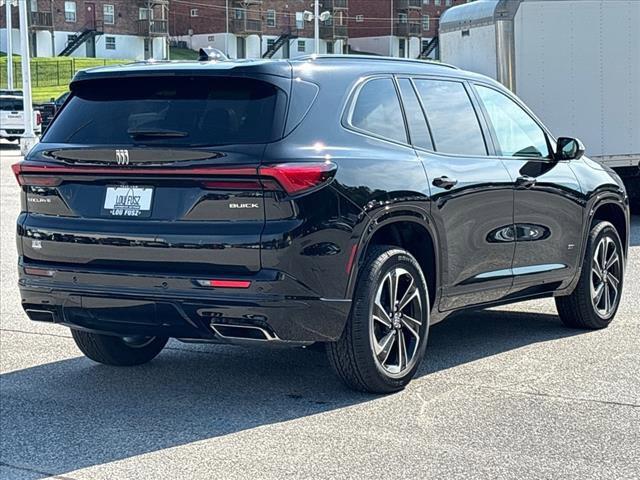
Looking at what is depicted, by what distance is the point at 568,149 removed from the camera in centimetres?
812

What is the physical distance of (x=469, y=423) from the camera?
5.91m

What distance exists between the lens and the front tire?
625 cm

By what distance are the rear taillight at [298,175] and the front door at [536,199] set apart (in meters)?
2.04

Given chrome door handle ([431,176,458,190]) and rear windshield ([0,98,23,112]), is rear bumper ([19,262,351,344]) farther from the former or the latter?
rear windshield ([0,98,23,112])

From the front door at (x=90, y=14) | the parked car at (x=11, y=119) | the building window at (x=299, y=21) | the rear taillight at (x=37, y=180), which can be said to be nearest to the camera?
the rear taillight at (x=37, y=180)

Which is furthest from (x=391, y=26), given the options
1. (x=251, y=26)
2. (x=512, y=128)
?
(x=512, y=128)

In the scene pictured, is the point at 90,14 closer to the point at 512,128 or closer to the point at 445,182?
the point at 512,128

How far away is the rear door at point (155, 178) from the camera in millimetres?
5863

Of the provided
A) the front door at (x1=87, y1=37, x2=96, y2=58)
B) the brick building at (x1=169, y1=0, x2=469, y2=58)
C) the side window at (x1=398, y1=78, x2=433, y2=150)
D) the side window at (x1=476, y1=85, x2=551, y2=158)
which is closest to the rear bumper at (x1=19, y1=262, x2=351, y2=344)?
the side window at (x1=398, y1=78, x2=433, y2=150)

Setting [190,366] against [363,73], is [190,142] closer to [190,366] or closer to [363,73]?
A: [363,73]

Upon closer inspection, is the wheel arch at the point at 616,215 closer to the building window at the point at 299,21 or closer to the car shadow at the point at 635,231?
the car shadow at the point at 635,231

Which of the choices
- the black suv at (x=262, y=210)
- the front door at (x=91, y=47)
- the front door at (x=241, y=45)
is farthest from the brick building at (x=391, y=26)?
the black suv at (x=262, y=210)

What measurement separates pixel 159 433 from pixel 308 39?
8210 cm

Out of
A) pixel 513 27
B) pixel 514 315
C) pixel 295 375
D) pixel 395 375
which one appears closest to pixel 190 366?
pixel 295 375
